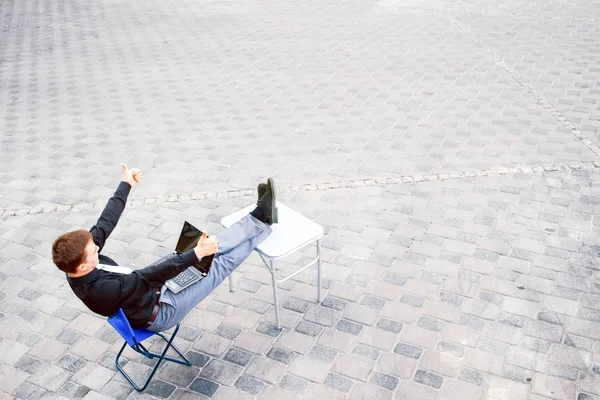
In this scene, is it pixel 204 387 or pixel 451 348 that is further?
pixel 451 348

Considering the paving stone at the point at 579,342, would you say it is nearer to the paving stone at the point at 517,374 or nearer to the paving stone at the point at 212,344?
the paving stone at the point at 517,374

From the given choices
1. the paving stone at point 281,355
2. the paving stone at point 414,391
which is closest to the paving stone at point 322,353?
the paving stone at point 281,355

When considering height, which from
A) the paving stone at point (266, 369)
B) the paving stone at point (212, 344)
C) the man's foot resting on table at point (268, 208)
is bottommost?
the paving stone at point (212, 344)

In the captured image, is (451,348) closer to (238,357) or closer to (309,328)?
(309,328)

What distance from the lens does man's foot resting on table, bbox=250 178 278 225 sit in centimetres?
439

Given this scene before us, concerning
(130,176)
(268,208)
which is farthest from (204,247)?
(130,176)

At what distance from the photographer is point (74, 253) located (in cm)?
362

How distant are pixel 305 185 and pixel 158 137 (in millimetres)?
2350

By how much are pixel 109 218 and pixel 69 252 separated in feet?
2.18

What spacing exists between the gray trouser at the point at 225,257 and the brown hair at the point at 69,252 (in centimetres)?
68

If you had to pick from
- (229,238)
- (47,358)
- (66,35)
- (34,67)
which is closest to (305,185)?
(229,238)

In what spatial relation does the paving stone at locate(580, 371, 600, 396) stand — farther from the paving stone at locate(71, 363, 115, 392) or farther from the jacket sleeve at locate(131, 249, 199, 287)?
the paving stone at locate(71, 363, 115, 392)

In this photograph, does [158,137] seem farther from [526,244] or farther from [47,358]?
[526,244]

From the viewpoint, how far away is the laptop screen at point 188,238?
4.23m
